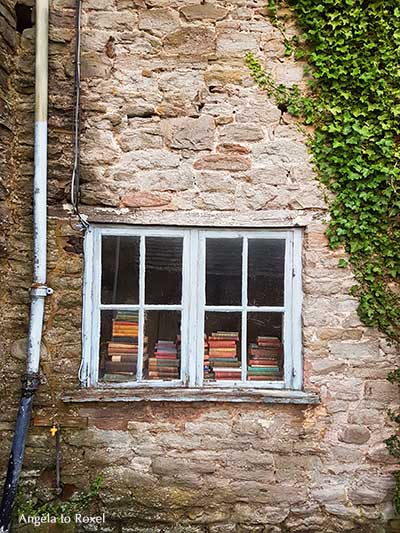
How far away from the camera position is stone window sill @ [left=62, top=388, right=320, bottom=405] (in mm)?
3285

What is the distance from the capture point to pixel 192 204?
3.39 meters

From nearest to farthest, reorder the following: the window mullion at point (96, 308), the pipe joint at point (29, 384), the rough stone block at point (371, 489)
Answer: the pipe joint at point (29, 384) → the rough stone block at point (371, 489) → the window mullion at point (96, 308)

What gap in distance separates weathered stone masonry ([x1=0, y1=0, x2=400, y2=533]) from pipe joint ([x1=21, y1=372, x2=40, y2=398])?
0.40 feet

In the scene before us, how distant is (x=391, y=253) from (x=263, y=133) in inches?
52.4

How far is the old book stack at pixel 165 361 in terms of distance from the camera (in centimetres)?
348

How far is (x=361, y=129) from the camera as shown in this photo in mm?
3279

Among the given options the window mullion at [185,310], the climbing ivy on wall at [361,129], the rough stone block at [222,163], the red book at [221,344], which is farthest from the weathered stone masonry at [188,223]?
the red book at [221,344]

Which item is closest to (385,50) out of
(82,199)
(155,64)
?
(155,64)

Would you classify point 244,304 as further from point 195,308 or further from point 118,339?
point 118,339

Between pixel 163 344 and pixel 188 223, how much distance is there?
0.98 meters

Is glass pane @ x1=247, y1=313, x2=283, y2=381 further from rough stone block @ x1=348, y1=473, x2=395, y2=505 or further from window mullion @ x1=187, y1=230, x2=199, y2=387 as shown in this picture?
rough stone block @ x1=348, y1=473, x2=395, y2=505

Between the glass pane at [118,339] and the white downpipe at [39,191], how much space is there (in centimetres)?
49

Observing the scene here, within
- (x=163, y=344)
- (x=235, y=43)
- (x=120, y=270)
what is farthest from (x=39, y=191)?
(x=235, y=43)

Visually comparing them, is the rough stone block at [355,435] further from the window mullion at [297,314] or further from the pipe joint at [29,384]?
the pipe joint at [29,384]
